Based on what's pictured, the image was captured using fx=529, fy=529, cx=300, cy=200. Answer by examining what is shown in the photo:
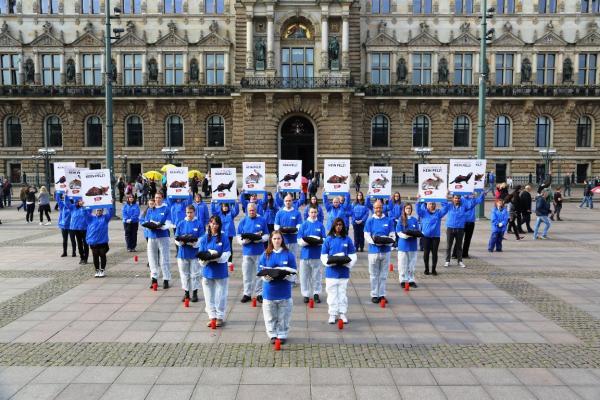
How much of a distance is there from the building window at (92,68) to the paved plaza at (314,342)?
36.2 m

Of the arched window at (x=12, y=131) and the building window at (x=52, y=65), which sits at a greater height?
the building window at (x=52, y=65)

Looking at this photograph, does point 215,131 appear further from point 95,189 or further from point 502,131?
point 95,189

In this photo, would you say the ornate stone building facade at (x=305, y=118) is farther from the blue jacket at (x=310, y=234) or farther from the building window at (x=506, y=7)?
the blue jacket at (x=310, y=234)

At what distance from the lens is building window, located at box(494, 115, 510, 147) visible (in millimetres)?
46969

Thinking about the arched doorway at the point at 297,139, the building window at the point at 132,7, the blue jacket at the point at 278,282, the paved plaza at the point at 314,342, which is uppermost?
the building window at the point at 132,7

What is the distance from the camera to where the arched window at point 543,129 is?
46.8 meters

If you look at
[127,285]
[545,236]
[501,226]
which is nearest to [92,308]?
[127,285]

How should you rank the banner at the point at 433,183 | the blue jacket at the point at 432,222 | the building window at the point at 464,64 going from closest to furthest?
the blue jacket at the point at 432,222 < the banner at the point at 433,183 < the building window at the point at 464,64

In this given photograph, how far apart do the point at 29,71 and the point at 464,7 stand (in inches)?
1527

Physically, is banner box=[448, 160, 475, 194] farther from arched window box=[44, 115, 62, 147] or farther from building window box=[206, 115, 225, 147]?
arched window box=[44, 115, 62, 147]

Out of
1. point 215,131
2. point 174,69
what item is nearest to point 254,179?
point 215,131

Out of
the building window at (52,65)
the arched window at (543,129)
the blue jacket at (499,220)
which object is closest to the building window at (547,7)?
the arched window at (543,129)

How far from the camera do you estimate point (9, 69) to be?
47.2 meters

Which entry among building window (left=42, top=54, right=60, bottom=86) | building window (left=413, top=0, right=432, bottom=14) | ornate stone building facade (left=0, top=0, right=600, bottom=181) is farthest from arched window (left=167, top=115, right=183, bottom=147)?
building window (left=413, top=0, right=432, bottom=14)
